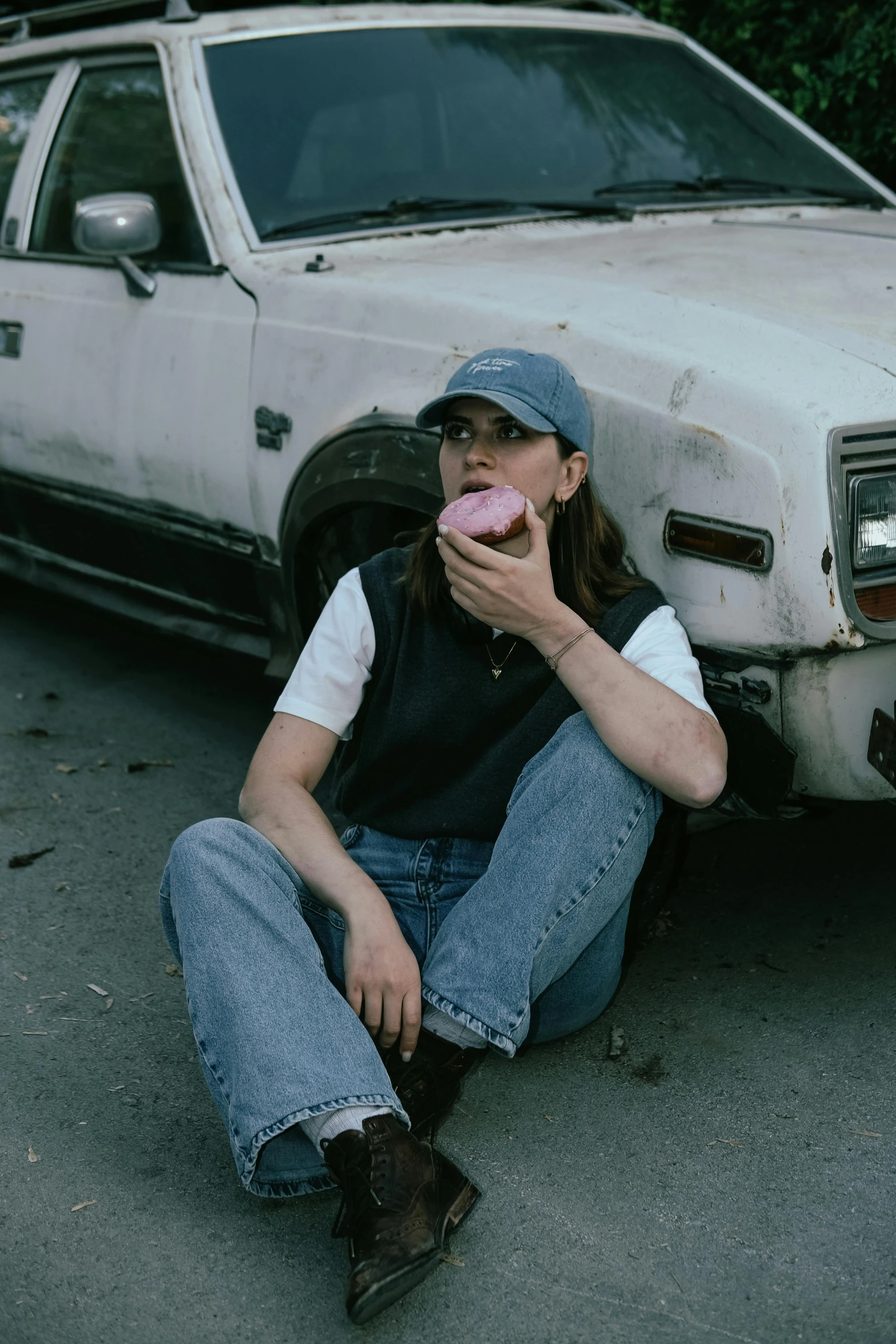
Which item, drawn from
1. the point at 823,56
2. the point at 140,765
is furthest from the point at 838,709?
the point at 823,56

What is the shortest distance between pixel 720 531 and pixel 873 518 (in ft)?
0.83

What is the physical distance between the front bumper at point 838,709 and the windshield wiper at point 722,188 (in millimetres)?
1908

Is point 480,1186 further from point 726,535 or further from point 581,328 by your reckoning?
point 581,328

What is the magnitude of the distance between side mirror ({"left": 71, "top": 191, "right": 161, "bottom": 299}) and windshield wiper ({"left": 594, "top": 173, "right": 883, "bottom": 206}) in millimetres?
1183

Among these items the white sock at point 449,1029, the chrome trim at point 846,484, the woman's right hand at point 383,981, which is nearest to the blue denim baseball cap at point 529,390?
the chrome trim at point 846,484

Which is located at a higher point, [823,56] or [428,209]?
[823,56]

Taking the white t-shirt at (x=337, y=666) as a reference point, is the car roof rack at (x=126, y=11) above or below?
above

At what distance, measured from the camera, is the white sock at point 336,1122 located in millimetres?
2219

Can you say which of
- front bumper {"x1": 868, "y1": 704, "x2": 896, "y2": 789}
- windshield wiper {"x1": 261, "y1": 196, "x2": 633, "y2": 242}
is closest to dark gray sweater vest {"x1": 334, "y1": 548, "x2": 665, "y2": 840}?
front bumper {"x1": 868, "y1": 704, "x2": 896, "y2": 789}

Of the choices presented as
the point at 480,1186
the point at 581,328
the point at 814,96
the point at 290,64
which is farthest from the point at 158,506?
the point at 814,96

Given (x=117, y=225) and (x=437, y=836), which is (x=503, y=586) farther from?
(x=117, y=225)

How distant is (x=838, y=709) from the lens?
2445mm

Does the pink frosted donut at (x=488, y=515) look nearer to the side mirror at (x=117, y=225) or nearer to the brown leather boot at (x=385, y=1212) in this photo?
the brown leather boot at (x=385, y=1212)

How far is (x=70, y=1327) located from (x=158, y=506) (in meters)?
2.33
